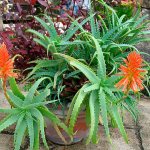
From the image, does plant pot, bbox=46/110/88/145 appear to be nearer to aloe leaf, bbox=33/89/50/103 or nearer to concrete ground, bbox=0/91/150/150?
concrete ground, bbox=0/91/150/150

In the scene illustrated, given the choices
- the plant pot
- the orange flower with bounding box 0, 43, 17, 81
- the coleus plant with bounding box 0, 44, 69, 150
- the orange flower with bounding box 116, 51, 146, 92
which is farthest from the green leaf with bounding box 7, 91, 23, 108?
the orange flower with bounding box 116, 51, 146, 92

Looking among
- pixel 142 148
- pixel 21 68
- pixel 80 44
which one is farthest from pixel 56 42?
pixel 142 148

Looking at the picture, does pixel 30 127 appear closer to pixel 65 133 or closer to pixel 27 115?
pixel 27 115

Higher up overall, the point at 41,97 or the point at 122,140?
the point at 41,97

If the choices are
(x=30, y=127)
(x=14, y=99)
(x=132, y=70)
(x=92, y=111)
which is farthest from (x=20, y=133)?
(x=132, y=70)


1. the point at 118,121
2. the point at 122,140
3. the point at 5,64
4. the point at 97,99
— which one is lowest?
the point at 122,140

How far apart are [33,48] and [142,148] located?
1.01 m

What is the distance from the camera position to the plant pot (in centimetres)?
243

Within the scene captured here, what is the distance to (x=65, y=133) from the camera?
97.4 inches

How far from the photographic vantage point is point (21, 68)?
2.82 meters

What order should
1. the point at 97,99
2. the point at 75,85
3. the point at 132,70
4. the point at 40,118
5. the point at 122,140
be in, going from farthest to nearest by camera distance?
the point at 122,140 < the point at 75,85 < the point at 97,99 < the point at 40,118 < the point at 132,70

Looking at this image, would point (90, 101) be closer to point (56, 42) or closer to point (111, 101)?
point (111, 101)

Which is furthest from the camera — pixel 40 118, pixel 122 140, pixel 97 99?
pixel 122 140

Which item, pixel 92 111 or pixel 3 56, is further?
pixel 92 111
